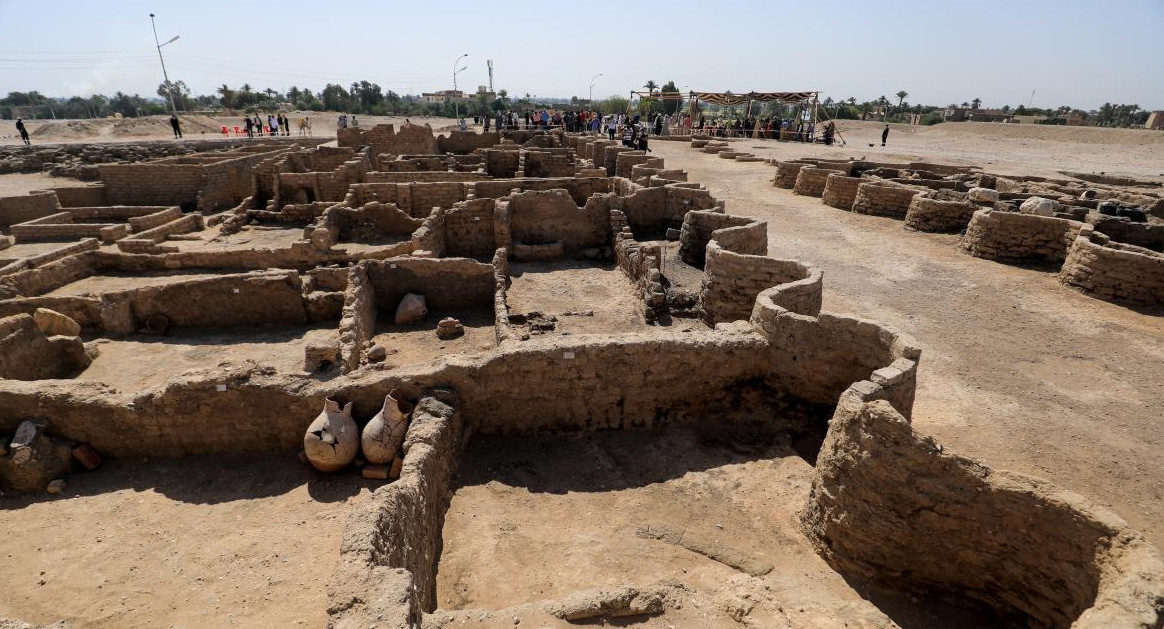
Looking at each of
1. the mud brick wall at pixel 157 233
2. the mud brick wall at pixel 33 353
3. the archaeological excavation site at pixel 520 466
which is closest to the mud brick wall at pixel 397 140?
the mud brick wall at pixel 157 233

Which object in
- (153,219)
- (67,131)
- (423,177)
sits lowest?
(153,219)

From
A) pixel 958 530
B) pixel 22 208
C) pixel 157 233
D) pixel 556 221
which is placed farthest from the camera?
pixel 22 208

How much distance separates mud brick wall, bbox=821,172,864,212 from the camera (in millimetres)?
19688

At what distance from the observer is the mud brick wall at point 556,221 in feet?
50.9

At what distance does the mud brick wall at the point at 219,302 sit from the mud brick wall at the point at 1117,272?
1687 centimetres

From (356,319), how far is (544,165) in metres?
14.8

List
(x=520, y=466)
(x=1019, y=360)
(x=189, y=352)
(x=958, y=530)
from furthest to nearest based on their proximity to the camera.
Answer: (x=189, y=352) → (x=1019, y=360) → (x=520, y=466) → (x=958, y=530)

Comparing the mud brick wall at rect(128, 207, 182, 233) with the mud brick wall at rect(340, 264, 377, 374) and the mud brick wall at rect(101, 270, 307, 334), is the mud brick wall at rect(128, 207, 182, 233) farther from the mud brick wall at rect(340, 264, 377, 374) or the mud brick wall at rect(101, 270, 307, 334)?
the mud brick wall at rect(340, 264, 377, 374)

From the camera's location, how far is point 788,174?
2370cm

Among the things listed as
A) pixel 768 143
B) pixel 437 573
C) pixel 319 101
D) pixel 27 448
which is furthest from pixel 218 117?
pixel 437 573

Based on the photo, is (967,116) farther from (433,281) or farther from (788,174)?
(433,281)

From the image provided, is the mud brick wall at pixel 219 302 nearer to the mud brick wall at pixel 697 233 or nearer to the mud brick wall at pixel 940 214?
the mud brick wall at pixel 697 233

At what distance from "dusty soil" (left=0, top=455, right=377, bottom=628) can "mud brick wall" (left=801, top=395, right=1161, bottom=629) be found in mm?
5042

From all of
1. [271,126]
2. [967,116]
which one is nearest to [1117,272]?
[271,126]
